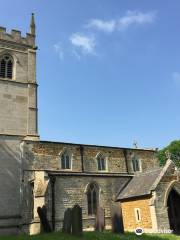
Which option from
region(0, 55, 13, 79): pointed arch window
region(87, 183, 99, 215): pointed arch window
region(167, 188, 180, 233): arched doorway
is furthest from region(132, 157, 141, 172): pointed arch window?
region(0, 55, 13, 79): pointed arch window

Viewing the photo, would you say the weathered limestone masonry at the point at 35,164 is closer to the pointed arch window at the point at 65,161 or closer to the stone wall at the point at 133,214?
the pointed arch window at the point at 65,161

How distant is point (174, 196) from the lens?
25922 mm

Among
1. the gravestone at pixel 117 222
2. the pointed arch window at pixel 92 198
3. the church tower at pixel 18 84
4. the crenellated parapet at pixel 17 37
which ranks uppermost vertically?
the crenellated parapet at pixel 17 37

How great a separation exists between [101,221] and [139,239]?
4504 mm

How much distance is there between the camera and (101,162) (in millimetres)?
31078

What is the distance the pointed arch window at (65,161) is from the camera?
2903 cm

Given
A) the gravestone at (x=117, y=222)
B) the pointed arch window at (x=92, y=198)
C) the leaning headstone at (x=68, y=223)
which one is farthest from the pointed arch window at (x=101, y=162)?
the leaning headstone at (x=68, y=223)

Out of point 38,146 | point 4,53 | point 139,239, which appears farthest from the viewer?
point 4,53

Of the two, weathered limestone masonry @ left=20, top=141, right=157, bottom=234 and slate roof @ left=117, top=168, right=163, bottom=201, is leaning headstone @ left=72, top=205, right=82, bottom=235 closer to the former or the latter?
weathered limestone masonry @ left=20, top=141, right=157, bottom=234

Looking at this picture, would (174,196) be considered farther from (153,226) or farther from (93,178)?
(93,178)

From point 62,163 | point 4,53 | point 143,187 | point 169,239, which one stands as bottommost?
point 169,239

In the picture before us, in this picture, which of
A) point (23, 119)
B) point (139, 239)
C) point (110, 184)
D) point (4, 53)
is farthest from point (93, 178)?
point (4, 53)

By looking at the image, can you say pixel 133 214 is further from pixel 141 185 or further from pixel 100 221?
pixel 100 221

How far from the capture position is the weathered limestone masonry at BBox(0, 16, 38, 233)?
2638 cm
